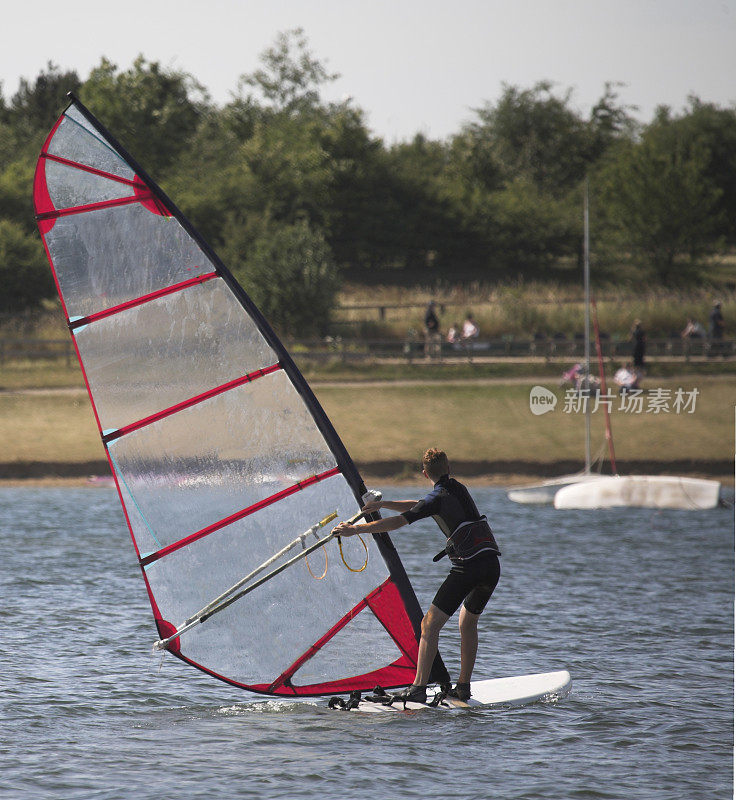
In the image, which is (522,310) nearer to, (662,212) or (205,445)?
(662,212)

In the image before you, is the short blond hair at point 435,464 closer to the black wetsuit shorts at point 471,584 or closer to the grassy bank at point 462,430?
the black wetsuit shorts at point 471,584

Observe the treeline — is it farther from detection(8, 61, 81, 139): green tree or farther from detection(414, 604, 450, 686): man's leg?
detection(414, 604, 450, 686): man's leg

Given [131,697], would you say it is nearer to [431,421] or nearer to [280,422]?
[280,422]

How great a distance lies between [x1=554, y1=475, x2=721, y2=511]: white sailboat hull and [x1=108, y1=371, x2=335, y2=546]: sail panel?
13.4 m

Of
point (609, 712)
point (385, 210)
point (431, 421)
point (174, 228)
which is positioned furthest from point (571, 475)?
point (385, 210)

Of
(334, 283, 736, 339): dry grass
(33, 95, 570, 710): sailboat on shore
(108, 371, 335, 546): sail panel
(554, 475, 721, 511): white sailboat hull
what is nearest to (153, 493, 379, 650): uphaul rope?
(33, 95, 570, 710): sailboat on shore

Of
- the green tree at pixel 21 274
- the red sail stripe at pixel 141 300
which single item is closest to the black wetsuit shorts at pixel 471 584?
the red sail stripe at pixel 141 300

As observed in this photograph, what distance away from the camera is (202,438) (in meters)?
7.88

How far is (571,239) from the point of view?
5322 centimetres

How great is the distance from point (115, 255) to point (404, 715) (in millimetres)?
3631

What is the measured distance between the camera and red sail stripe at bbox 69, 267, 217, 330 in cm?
773

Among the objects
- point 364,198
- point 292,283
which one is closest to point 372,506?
point 292,283

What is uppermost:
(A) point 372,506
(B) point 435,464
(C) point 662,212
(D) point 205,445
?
(C) point 662,212

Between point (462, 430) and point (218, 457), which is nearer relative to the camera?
point (218, 457)
